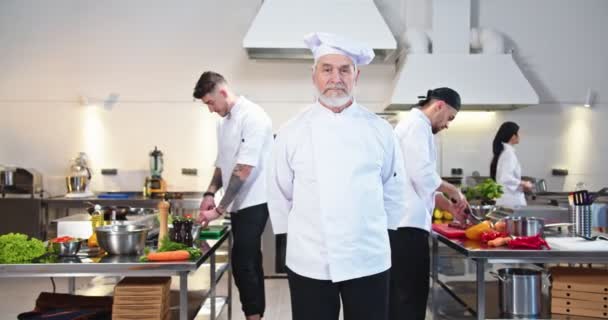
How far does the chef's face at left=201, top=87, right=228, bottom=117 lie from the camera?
3.35 metres

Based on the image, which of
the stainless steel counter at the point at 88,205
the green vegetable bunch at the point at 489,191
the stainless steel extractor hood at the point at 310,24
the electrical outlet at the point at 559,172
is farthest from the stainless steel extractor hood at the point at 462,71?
the stainless steel counter at the point at 88,205

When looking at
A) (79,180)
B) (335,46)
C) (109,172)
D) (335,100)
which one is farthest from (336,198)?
(109,172)

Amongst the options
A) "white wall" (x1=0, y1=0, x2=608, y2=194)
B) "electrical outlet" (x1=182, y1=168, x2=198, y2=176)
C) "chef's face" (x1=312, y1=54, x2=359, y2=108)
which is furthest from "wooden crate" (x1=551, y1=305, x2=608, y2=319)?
"electrical outlet" (x1=182, y1=168, x2=198, y2=176)

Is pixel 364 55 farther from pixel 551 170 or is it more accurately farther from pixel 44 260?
pixel 551 170

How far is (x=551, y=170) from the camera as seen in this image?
6.34 metres

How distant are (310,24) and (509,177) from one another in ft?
7.70

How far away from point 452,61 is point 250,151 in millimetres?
3215

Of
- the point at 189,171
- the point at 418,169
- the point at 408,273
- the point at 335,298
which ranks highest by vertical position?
the point at 418,169

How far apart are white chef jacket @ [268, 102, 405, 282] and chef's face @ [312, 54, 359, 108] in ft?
0.15

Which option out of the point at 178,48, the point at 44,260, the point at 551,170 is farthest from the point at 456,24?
the point at 44,260

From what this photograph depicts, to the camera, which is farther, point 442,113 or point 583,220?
point 442,113

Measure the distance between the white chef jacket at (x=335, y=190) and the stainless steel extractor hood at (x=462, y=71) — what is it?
3641 mm

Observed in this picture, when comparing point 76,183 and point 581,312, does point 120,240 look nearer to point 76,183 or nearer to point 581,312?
point 581,312

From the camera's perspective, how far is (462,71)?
5.73 metres
